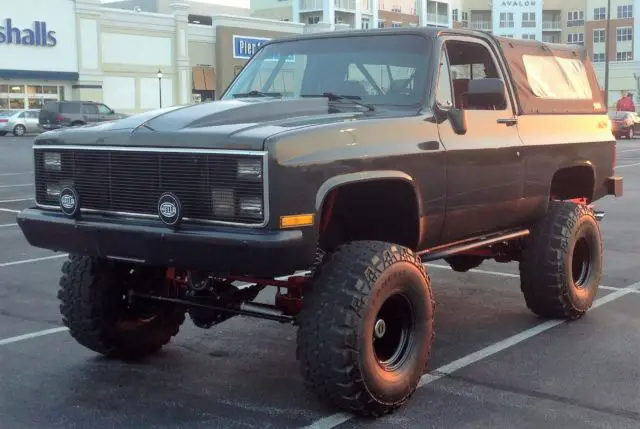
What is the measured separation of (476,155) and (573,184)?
2072 millimetres

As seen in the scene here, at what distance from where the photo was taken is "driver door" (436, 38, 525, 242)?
18.0 feet

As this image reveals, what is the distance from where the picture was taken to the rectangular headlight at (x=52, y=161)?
5073 mm

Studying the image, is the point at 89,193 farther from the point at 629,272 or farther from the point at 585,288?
the point at 629,272

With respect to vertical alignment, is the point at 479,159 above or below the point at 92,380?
above

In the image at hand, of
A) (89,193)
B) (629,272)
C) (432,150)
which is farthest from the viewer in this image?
(629,272)

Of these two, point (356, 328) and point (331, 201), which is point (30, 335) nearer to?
point (331, 201)

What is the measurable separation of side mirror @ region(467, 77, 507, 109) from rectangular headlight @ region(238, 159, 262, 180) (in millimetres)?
1846

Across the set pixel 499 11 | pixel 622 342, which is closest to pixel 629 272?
pixel 622 342

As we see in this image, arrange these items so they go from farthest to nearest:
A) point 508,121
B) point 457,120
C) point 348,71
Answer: point 508,121, point 348,71, point 457,120

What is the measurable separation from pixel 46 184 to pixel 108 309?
890 mm

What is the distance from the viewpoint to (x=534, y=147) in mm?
6320

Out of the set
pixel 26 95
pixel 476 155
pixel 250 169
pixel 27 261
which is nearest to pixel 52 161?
pixel 250 169

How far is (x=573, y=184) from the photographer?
7.38 meters

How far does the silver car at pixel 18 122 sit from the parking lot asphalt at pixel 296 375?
35635 mm
